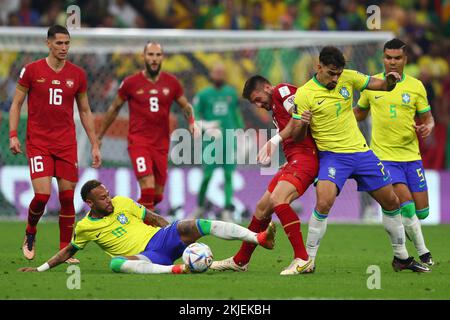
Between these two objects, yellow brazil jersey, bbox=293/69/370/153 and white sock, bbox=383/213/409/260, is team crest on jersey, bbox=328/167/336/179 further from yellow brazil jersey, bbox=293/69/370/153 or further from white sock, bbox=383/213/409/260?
white sock, bbox=383/213/409/260

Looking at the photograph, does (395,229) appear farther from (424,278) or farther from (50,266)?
(50,266)

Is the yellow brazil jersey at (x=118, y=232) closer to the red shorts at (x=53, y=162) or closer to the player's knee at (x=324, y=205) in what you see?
the red shorts at (x=53, y=162)

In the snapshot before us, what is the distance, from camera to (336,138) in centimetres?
1028

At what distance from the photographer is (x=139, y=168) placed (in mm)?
13852

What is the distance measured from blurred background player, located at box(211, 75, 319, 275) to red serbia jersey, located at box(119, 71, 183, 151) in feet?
12.3

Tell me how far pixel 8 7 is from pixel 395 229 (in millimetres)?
12705

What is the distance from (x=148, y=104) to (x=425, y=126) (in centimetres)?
432

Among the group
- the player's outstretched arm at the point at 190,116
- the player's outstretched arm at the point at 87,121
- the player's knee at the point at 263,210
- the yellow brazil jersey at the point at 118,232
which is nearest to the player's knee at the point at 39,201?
the player's outstretched arm at the point at 87,121

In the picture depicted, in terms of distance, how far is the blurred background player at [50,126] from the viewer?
1144 cm

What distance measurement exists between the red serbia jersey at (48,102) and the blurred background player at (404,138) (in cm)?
320

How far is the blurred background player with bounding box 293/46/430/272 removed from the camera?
10.1 m

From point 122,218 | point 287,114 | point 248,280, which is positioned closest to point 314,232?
point 248,280

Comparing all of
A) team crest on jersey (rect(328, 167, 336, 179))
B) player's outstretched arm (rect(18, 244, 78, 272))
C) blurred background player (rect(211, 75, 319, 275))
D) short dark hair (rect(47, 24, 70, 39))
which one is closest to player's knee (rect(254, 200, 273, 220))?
blurred background player (rect(211, 75, 319, 275))
